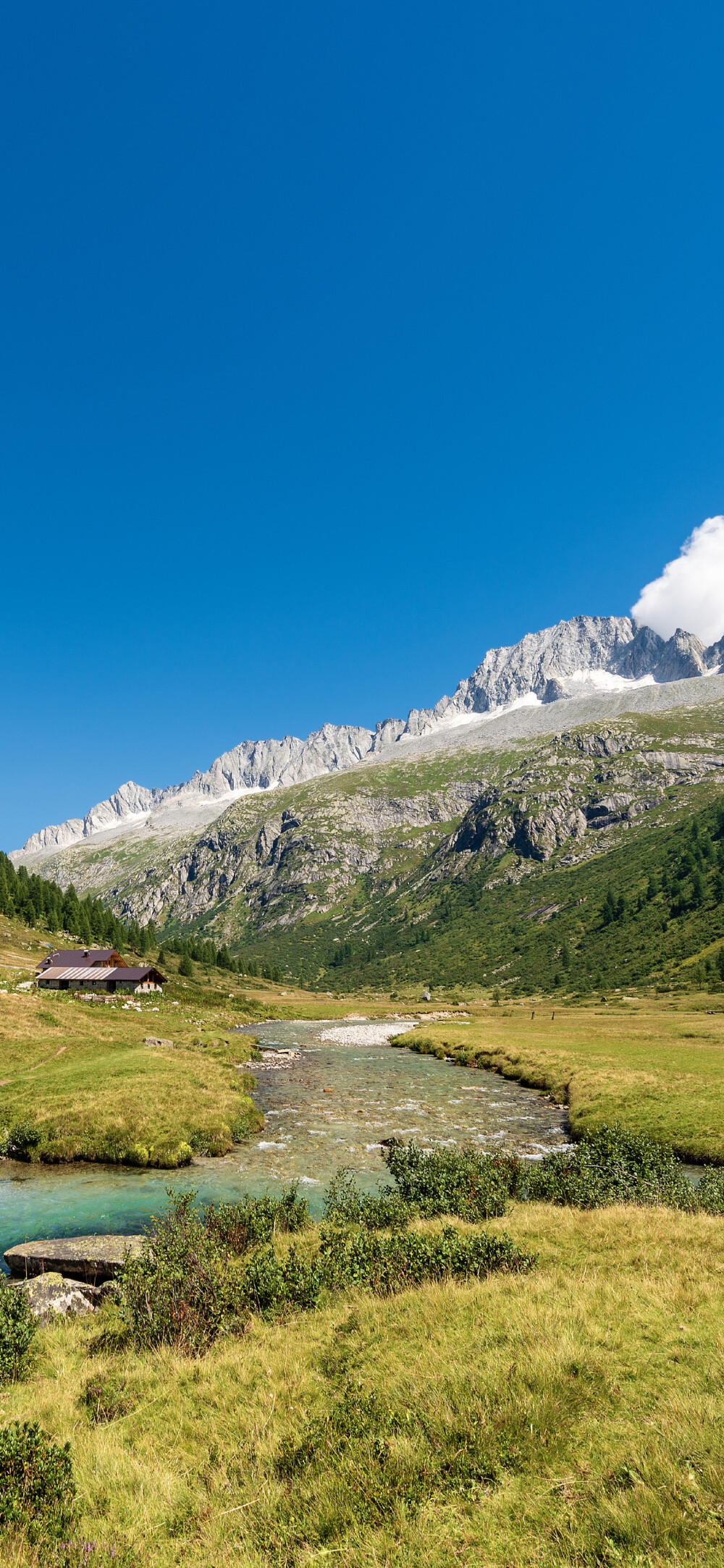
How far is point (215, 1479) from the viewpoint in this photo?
932 centimetres

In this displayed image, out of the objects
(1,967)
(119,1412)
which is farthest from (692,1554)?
(1,967)

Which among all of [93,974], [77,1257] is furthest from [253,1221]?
[93,974]

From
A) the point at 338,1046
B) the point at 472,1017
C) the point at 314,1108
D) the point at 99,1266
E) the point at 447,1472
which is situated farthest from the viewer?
the point at 472,1017

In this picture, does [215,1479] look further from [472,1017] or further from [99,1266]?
[472,1017]

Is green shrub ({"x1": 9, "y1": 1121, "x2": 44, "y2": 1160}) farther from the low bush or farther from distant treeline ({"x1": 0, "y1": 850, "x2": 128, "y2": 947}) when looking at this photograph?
distant treeline ({"x1": 0, "y1": 850, "x2": 128, "y2": 947})

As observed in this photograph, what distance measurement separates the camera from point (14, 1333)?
13.9 metres

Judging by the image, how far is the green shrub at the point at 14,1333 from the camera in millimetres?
13391

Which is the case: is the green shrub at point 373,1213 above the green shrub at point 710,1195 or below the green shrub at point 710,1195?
above

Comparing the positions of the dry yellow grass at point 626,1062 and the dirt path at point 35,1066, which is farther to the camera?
the dirt path at point 35,1066

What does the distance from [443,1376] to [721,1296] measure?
7461mm

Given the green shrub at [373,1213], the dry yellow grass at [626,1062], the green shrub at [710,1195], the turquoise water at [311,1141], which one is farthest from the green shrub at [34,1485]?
the dry yellow grass at [626,1062]

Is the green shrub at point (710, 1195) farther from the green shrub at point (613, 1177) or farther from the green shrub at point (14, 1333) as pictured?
the green shrub at point (14, 1333)

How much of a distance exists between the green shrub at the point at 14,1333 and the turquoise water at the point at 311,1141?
837 centimetres

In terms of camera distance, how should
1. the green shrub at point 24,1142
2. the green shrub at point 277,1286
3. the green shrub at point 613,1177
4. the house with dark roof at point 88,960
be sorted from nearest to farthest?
1. the green shrub at point 277,1286
2. the green shrub at point 613,1177
3. the green shrub at point 24,1142
4. the house with dark roof at point 88,960
